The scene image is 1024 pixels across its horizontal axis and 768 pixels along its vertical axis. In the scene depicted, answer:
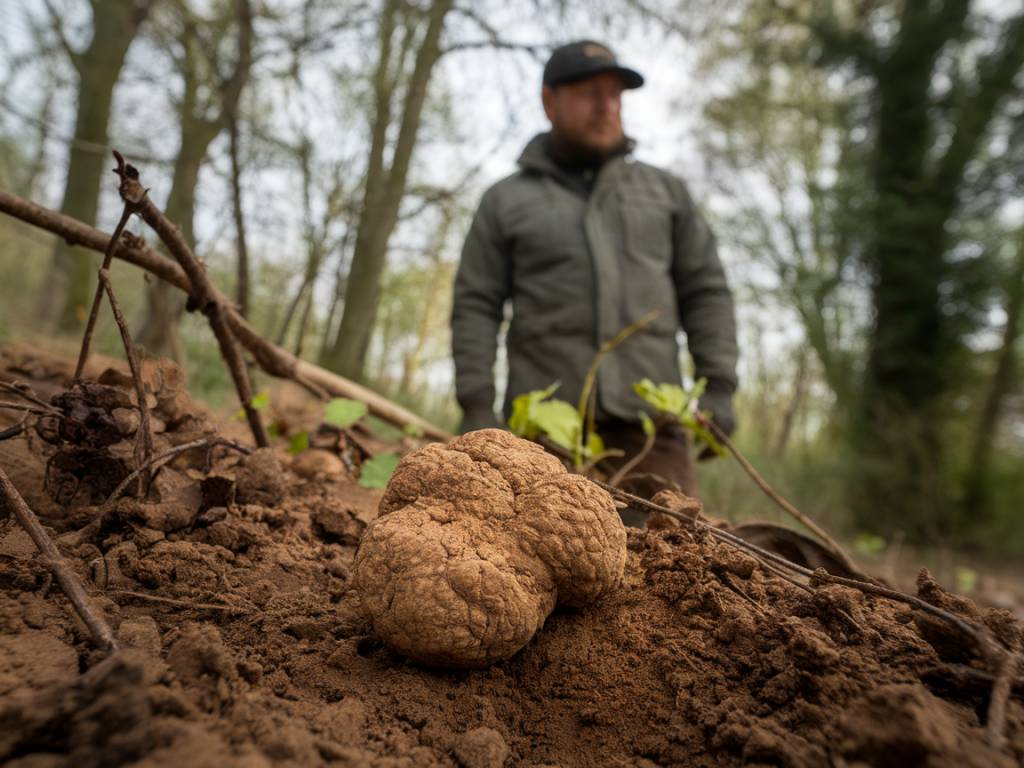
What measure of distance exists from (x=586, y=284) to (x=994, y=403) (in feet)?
26.8

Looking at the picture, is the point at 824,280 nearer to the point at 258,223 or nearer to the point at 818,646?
the point at 258,223

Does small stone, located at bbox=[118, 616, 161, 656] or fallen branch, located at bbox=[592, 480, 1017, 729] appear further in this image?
small stone, located at bbox=[118, 616, 161, 656]

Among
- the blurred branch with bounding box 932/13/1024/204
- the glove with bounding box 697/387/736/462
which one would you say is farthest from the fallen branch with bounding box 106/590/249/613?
the blurred branch with bounding box 932/13/1024/204

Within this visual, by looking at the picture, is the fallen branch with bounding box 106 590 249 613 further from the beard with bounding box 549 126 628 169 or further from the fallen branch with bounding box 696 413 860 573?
the beard with bounding box 549 126 628 169

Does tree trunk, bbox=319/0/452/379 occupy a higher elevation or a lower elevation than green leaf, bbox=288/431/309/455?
higher

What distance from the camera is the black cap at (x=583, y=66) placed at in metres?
3.38

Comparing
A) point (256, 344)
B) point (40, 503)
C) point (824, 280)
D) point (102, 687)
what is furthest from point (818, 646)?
point (824, 280)

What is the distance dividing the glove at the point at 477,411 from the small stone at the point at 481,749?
7.79 ft

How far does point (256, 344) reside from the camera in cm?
233

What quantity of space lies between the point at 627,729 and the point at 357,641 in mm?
460

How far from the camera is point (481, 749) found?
0.80 m

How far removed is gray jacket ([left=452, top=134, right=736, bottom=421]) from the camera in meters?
3.42

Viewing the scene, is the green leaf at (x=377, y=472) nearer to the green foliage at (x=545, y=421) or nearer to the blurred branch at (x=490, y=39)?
the green foliage at (x=545, y=421)

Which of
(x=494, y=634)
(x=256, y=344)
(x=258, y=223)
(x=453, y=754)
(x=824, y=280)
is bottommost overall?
(x=453, y=754)
